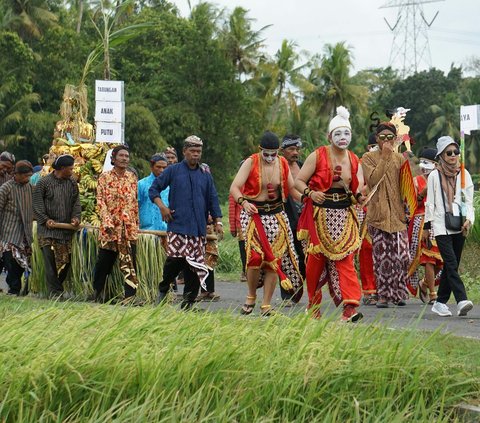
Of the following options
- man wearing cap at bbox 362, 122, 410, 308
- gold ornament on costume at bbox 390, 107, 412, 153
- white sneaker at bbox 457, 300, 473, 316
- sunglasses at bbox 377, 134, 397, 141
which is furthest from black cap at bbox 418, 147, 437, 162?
white sneaker at bbox 457, 300, 473, 316

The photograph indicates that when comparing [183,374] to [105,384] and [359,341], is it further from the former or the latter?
[359,341]

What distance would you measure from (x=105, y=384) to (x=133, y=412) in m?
0.29

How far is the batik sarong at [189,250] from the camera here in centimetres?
1284

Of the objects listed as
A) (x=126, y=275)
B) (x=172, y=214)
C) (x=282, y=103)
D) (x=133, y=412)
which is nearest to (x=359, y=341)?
(x=133, y=412)

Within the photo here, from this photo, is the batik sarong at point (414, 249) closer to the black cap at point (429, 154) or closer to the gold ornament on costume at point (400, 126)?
the black cap at point (429, 154)

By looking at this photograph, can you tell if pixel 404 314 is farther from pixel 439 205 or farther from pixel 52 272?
pixel 52 272

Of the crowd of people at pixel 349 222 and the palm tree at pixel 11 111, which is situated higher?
the palm tree at pixel 11 111

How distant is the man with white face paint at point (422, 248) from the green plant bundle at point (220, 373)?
653cm

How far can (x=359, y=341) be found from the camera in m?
7.70

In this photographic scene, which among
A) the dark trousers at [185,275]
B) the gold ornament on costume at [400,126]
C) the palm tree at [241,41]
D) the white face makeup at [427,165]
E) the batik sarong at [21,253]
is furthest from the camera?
the palm tree at [241,41]

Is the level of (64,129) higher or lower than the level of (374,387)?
higher

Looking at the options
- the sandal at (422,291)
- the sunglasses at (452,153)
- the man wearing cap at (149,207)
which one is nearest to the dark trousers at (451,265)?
the sunglasses at (452,153)

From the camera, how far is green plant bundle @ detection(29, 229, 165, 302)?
13977 millimetres

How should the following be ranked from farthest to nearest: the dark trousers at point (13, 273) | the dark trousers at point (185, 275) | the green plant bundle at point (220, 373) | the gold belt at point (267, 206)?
1. the dark trousers at point (13, 273)
2. the dark trousers at point (185, 275)
3. the gold belt at point (267, 206)
4. the green plant bundle at point (220, 373)
